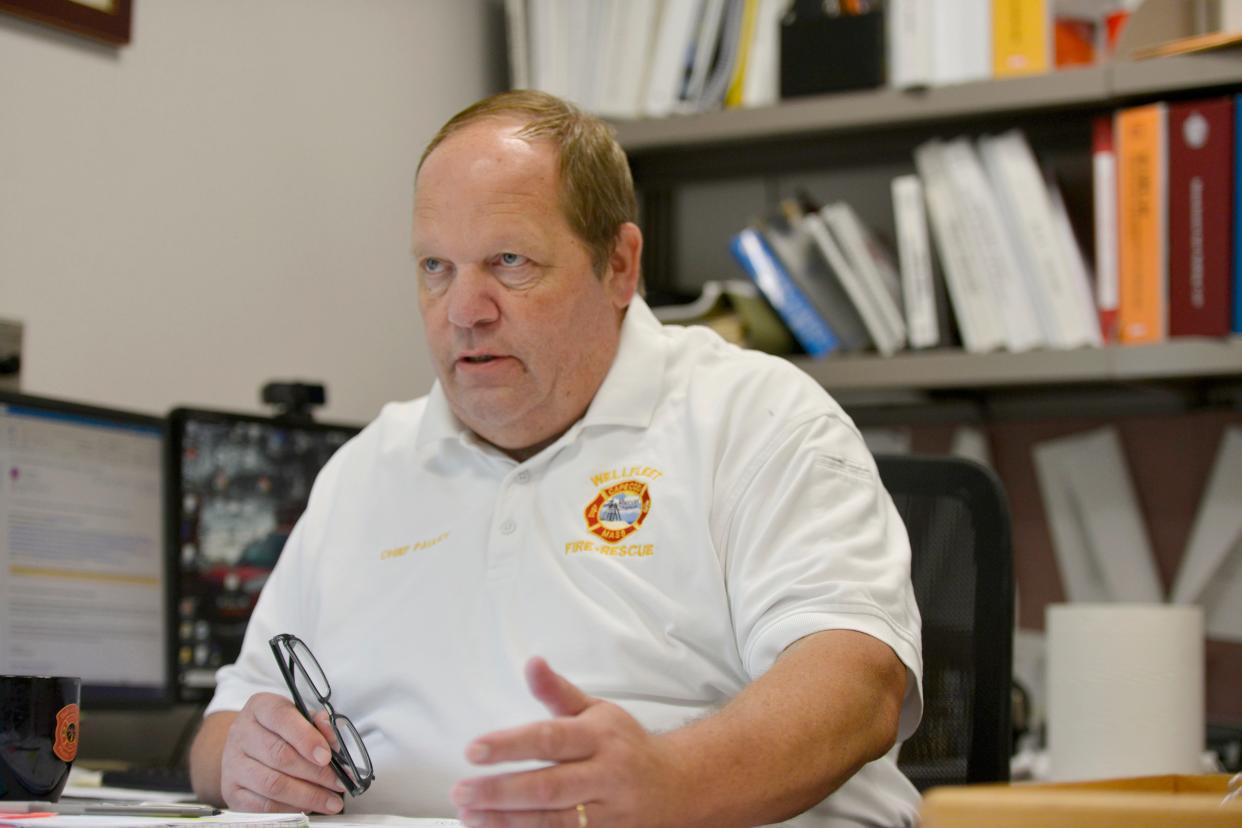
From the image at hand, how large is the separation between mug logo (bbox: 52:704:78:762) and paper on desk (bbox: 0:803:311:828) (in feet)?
0.36

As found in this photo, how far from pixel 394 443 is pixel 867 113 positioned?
1138 millimetres

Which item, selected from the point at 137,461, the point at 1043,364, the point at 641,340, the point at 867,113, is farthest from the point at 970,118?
the point at 137,461

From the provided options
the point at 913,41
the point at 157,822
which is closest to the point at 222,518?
the point at 157,822

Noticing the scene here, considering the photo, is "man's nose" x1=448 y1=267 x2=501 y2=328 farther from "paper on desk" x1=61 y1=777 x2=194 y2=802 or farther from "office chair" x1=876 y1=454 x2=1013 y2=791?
"paper on desk" x1=61 y1=777 x2=194 y2=802

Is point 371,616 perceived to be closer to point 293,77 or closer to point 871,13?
point 293,77

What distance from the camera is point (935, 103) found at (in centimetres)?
222

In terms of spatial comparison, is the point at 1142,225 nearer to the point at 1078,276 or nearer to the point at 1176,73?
the point at 1078,276

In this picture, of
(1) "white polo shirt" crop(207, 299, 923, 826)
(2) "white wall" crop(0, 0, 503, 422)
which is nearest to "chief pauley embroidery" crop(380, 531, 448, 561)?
(1) "white polo shirt" crop(207, 299, 923, 826)

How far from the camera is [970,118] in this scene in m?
2.30

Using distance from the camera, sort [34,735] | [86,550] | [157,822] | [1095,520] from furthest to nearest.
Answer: [1095,520] → [86,550] → [34,735] → [157,822]

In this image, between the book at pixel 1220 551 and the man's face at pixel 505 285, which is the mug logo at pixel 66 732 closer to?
the man's face at pixel 505 285

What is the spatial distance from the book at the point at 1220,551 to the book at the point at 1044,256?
33 centimetres

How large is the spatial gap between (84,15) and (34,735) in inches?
45.7

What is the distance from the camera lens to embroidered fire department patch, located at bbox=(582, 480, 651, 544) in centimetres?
125
